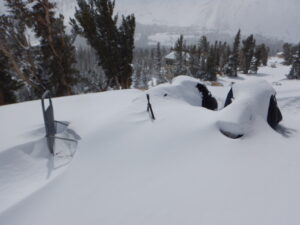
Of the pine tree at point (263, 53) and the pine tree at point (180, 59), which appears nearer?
the pine tree at point (180, 59)

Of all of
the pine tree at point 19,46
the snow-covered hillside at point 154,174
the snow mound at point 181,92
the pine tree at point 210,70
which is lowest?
the pine tree at point 210,70

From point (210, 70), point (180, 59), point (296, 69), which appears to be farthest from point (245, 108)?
point (296, 69)

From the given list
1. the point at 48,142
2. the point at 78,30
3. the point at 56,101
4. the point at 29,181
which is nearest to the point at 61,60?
the point at 78,30

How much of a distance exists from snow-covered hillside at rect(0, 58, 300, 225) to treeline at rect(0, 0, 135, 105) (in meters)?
8.19

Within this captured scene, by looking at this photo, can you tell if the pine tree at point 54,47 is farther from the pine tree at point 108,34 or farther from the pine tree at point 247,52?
the pine tree at point 247,52

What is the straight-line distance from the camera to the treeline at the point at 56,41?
9371 mm

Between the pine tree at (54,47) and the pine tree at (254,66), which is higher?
the pine tree at (54,47)

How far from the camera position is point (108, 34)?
10.6 m

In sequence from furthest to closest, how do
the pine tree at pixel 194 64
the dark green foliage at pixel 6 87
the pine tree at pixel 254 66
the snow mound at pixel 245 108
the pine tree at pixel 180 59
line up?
1. the pine tree at pixel 254 66
2. the pine tree at pixel 194 64
3. the pine tree at pixel 180 59
4. the dark green foliage at pixel 6 87
5. the snow mound at pixel 245 108

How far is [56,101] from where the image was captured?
5504 mm

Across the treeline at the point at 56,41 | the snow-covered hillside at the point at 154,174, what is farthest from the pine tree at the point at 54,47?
the snow-covered hillside at the point at 154,174

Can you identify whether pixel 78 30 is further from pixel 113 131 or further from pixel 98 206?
pixel 98 206

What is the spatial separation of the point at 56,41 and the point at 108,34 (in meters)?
3.24

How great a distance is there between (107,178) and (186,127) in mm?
1570
